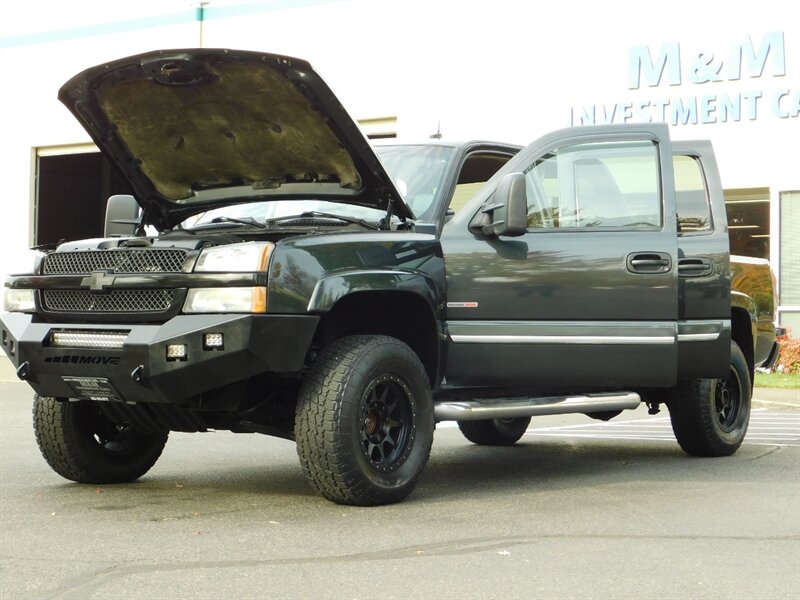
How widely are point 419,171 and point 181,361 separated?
215 cm

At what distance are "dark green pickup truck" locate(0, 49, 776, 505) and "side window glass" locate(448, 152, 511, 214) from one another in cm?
2

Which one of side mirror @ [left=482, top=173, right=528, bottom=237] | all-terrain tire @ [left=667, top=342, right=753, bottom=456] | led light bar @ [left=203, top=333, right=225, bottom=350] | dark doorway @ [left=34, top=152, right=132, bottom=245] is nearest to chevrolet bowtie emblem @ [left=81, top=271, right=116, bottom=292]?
led light bar @ [left=203, top=333, right=225, bottom=350]

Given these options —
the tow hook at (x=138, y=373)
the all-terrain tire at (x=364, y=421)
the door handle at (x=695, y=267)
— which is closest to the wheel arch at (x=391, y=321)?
the all-terrain tire at (x=364, y=421)

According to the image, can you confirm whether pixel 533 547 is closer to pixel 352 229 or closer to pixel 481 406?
pixel 481 406

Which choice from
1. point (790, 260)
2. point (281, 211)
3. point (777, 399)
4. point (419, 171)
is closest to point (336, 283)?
point (281, 211)

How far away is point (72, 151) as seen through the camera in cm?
2680

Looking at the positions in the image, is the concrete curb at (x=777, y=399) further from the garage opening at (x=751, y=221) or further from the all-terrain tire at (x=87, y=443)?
the all-terrain tire at (x=87, y=443)

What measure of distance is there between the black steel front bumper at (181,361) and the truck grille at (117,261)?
0.28 m

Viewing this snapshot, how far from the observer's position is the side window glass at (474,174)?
757cm

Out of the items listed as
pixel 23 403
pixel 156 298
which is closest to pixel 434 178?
pixel 156 298

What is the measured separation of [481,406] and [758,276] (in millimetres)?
3129

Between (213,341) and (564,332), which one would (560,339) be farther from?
(213,341)

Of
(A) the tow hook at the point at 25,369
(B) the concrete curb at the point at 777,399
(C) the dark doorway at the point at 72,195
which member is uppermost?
(C) the dark doorway at the point at 72,195

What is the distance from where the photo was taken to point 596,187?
7.70 m
